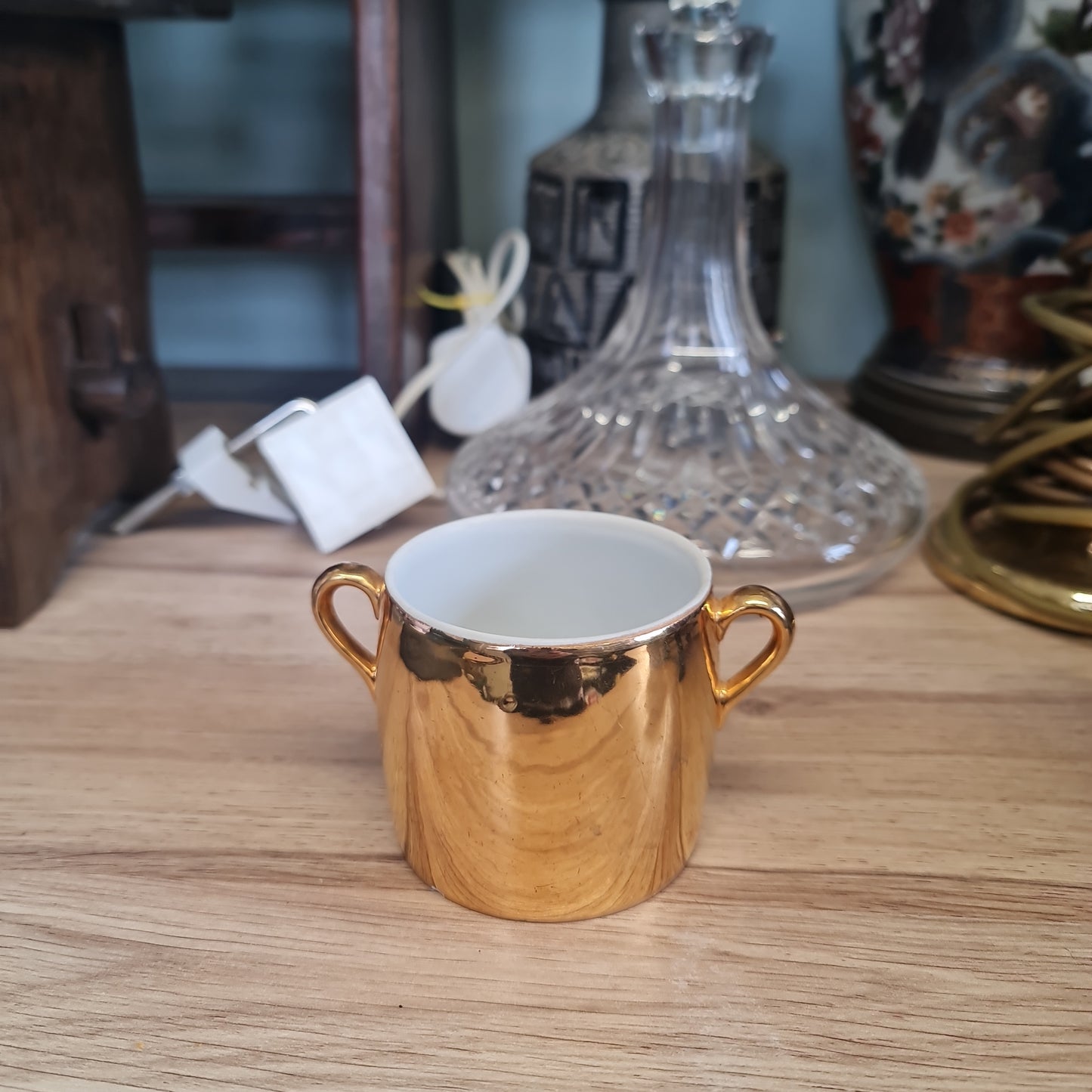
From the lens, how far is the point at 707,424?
51cm

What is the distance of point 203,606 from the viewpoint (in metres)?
0.48

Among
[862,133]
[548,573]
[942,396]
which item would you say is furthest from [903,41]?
[548,573]

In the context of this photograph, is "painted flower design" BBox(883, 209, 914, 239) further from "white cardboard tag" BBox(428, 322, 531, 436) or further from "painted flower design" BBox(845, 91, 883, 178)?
"white cardboard tag" BBox(428, 322, 531, 436)

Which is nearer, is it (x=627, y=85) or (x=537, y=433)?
(x=537, y=433)

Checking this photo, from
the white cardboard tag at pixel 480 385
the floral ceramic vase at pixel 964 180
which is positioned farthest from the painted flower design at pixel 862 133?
the white cardboard tag at pixel 480 385

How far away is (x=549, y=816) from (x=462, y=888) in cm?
4

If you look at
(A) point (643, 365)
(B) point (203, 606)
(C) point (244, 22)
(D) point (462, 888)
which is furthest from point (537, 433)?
(C) point (244, 22)

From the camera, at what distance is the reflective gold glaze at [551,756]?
27 centimetres

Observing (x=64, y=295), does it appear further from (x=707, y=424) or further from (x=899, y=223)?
(x=899, y=223)

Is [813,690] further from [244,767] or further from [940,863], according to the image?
[244,767]

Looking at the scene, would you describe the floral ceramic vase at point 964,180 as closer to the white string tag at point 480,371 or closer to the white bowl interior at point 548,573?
the white string tag at point 480,371

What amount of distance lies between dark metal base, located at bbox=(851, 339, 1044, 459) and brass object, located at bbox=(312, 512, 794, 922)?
15.8 inches

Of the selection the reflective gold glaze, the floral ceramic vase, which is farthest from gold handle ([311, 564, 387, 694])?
the floral ceramic vase

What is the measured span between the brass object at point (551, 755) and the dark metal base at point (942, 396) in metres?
0.40
